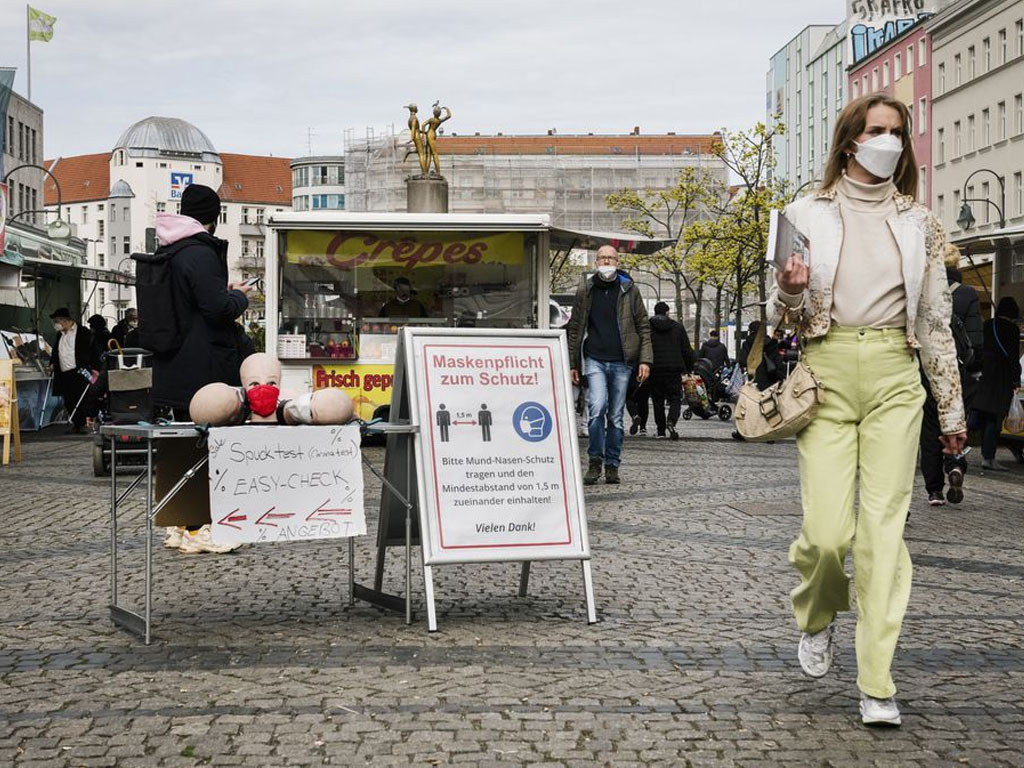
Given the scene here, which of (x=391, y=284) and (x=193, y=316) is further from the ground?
(x=391, y=284)

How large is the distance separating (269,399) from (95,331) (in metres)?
18.3

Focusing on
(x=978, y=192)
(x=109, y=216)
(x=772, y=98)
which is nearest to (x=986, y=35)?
(x=978, y=192)

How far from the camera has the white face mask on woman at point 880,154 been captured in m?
5.27

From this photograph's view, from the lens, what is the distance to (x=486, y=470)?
23.0 feet

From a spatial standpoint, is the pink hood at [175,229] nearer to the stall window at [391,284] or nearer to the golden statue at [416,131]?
the stall window at [391,284]

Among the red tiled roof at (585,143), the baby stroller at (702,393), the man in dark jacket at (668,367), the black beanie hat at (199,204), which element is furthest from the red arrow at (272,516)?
the red tiled roof at (585,143)

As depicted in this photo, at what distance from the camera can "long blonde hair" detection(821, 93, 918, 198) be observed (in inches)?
211

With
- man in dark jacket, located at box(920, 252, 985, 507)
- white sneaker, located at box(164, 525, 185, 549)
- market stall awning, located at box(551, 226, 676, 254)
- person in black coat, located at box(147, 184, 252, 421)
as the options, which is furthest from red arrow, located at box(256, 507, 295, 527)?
market stall awning, located at box(551, 226, 676, 254)

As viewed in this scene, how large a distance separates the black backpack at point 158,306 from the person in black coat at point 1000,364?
31.6 ft

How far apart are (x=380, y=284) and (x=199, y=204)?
32.8 ft

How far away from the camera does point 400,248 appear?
18.7 m

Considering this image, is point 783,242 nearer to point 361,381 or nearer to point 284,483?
point 284,483

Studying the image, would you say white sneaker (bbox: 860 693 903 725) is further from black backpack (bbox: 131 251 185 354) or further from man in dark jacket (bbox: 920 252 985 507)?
man in dark jacket (bbox: 920 252 985 507)

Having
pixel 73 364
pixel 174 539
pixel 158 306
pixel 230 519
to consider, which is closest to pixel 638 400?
pixel 73 364
